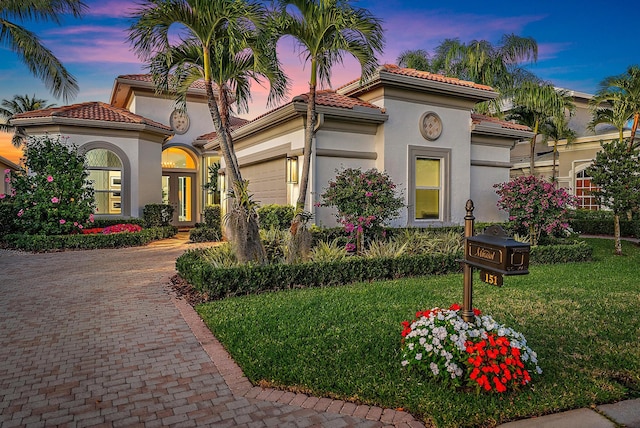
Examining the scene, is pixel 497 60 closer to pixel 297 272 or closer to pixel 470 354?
pixel 297 272

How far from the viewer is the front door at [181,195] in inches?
770

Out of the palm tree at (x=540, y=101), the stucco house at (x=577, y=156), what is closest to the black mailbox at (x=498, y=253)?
the palm tree at (x=540, y=101)

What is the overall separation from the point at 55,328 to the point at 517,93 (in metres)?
20.6

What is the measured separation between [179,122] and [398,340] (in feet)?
57.2

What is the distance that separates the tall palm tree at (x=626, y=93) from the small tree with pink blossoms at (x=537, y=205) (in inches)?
369

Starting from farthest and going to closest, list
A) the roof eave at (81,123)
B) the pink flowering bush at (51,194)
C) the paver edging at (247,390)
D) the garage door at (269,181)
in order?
the roof eave at (81,123) < the pink flowering bush at (51,194) < the garage door at (269,181) < the paver edging at (247,390)

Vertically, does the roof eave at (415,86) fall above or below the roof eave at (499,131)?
above

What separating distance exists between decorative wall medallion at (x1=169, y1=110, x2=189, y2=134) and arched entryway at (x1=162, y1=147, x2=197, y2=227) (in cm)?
87

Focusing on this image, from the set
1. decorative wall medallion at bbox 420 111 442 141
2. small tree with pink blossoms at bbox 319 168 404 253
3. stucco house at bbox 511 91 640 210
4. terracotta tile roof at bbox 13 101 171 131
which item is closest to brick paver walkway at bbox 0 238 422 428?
small tree with pink blossoms at bbox 319 168 404 253

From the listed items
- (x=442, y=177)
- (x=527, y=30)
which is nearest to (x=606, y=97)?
(x=527, y=30)

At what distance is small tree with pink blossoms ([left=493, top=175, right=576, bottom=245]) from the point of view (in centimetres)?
1031

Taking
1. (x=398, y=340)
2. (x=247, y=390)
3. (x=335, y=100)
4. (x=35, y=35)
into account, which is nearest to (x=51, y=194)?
(x=35, y=35)

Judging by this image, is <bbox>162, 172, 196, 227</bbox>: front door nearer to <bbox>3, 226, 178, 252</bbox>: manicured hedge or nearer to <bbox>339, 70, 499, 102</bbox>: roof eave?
<bbox>3, 226, 178, 252</bbox>: manicured hedge

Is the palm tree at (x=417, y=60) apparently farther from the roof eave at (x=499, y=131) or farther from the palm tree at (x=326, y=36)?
the palm tree at (x=326, y=36)
